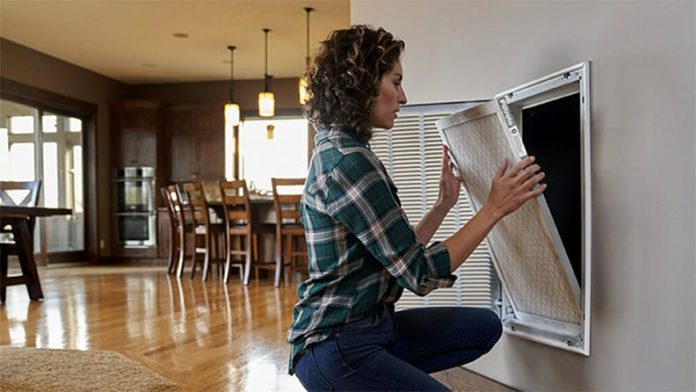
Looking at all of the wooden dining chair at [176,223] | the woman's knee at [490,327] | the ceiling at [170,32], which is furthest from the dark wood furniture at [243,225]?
the woman's knee at [490,327]

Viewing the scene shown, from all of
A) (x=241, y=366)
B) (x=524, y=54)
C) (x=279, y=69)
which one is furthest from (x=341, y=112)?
(x=279, y=69)

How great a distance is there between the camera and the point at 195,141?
9625 millimetres

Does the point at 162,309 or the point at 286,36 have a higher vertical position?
the point at 286,36

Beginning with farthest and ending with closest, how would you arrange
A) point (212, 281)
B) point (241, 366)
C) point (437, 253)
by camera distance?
point (212, 281), point (241, 366), point (437, 253)

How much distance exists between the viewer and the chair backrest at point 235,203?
242 inches

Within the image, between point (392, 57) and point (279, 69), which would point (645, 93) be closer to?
point (392, 57)

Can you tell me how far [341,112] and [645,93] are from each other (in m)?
0.74

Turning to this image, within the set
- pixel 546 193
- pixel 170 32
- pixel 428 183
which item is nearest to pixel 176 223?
pixel 170 32

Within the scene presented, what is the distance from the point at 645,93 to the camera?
1.51 meters

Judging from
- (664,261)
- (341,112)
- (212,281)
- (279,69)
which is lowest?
→ (212,281)

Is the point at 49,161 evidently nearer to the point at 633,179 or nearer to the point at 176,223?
the point at 176,223

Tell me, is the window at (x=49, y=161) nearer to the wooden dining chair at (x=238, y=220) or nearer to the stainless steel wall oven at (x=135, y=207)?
the stainless steel wall oven at (x=135, y=207)

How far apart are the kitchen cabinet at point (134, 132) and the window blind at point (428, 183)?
25.6 ft

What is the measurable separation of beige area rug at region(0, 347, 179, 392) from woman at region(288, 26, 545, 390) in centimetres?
131
